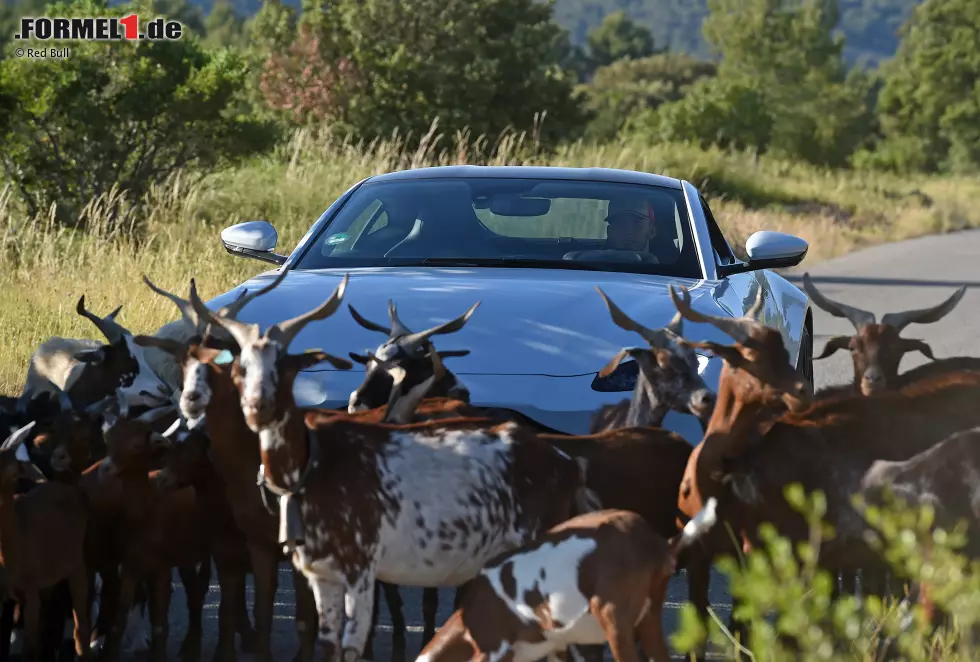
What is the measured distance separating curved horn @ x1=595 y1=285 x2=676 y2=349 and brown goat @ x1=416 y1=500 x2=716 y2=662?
1158mm

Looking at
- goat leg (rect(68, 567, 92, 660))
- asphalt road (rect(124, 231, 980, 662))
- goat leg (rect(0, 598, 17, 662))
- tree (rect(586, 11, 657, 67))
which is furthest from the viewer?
tree (rect(586, 11, 657, 67))

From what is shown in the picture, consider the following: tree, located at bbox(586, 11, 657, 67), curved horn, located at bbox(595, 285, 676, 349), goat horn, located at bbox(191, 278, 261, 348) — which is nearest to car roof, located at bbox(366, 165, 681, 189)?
curved horn, located at bbox(595, 285, 676, 349)

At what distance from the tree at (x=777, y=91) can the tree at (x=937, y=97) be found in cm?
170

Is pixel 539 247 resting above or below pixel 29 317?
above

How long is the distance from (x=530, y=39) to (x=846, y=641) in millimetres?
27179

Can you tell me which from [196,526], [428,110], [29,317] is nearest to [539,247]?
[196,526]

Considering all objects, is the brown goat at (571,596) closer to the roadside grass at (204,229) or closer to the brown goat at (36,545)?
the brown goat at (36,545)

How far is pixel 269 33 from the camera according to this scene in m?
30.1

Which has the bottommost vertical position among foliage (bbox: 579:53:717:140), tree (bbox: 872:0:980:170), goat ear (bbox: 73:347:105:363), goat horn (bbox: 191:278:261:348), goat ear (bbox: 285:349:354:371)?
foliage (bbox: 579:53:717:140)

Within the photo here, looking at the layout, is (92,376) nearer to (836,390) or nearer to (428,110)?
(836,390)

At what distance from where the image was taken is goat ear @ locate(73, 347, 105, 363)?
7.23m

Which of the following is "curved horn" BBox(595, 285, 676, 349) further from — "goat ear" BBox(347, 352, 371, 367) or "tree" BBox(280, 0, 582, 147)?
"tree" BBox(280, 0, 582, 147)

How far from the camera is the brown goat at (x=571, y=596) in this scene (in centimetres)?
457

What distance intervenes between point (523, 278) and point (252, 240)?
66.0 inches
